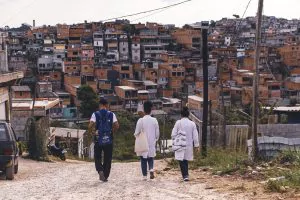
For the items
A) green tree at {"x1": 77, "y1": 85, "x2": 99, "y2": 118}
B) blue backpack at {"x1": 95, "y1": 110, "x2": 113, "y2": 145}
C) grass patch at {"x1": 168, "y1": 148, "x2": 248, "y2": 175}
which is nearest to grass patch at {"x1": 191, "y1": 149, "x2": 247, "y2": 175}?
grass patch at {"x1": 168, "y1": 148, "x2": 248, "y2": 175}

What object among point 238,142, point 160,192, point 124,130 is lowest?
point 124,130

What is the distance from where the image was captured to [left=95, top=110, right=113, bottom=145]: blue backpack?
380 inches

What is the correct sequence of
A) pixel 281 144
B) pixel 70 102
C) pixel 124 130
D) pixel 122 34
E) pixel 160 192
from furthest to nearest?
pixel 122 34 < pixel 70 102 < pixel 124 130 < pixel 281 144 < pixel 160 192

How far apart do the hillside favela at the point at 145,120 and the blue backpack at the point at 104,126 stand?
0.02m

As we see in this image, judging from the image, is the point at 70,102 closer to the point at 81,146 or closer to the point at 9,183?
the point at 81,146

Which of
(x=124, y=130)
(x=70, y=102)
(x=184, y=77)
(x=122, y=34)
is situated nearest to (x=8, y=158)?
(x=124, y=130)

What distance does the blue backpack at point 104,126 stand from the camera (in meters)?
9.64

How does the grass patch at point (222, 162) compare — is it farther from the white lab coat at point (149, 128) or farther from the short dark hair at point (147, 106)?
the short dark hair at point (147, 106)

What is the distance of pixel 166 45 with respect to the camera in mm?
98500

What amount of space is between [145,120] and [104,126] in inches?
29.1

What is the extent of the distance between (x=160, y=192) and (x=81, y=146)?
22.4 m

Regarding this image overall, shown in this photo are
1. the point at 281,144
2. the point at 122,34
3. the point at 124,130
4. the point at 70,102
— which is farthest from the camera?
the point at 122,34

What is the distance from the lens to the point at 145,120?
984 centimetres

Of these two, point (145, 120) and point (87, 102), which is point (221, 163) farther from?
point (87, 102)
